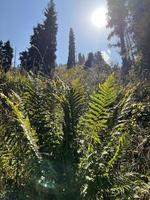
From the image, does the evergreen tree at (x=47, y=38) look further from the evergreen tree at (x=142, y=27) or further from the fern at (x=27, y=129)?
the fern at (x=27, y=129)

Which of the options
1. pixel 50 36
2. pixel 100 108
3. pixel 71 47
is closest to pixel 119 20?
pixel 50 36

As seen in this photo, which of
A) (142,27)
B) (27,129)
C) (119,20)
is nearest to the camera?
(27,129)

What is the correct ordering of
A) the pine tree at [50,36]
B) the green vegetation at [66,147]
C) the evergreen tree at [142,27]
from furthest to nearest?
the pine tree at [50,36]
the evergreen tree at [142,27]
the green vegetation at [66,147]

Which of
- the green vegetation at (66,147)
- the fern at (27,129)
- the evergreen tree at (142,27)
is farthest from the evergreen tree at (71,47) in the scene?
the fern at (27,129)

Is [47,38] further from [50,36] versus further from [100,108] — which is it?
[100,108]

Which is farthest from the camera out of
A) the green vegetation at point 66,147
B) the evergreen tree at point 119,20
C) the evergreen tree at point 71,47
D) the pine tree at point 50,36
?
the evergreen tree at point 71,47

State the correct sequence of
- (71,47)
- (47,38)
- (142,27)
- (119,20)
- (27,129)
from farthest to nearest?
1. (71,47)
2. (47,38)
3. (119,20)
4. (142,27)
5. (27,129)

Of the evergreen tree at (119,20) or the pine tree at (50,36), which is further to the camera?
the pine tree at (50,36)

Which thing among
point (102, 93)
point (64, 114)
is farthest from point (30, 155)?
point (102, 93)

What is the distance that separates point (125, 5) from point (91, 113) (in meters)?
37.7

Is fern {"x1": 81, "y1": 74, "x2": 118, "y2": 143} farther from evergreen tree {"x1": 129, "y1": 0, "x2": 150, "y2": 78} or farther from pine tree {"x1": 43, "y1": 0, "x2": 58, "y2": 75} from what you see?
pine tree {"x1": 43, "y1": 0, "x2": 58, "y2": 75}

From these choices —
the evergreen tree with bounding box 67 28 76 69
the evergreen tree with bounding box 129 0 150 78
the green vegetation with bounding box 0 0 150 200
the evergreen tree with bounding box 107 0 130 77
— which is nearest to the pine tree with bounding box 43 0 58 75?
the evergreen tree with bounding box 107 0 130 77

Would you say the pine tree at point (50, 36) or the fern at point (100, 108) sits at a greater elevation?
the pine tree at point (50, 36)

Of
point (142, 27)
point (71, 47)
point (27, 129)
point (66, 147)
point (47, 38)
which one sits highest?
point (71, 47)
